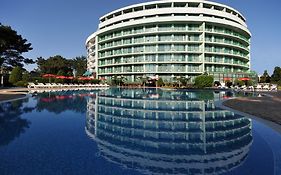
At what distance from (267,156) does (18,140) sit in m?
6.46

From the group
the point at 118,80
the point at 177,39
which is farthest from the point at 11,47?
the point at 177,39

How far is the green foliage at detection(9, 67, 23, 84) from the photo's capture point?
142 ft

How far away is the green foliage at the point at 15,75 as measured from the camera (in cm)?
4325

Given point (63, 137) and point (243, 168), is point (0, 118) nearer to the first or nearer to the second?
point (63, 137)

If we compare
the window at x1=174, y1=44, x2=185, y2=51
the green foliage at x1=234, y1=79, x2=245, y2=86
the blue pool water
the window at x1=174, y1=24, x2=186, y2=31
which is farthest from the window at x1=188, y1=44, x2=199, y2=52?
the blue pool water

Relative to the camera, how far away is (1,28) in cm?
4612

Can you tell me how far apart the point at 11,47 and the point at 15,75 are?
1216 centimetres

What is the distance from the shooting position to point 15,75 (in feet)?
142

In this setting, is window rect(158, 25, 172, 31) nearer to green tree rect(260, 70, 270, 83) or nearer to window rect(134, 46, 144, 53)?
window rect(134, 46, 144, 53)

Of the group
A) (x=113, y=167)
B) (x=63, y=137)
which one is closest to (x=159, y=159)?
(x=113, y=167)

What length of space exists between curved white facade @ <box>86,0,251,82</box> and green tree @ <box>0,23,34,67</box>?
21.5m

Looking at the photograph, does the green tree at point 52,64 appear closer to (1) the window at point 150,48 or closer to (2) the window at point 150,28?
(1) the window at point 150,48

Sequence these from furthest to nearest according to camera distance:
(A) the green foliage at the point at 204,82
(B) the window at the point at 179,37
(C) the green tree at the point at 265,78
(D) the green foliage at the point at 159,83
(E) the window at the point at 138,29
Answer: (C) the green tree at the point at 265,78 → (E) the window at the point at 138,29 → (B) the window at the point at 179,37 → (D) the green foliage at the point at 159,83 → (A) the green foliage at the point at 204,82

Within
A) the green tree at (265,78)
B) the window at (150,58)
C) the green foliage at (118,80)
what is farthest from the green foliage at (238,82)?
the green tree at (265,78)
